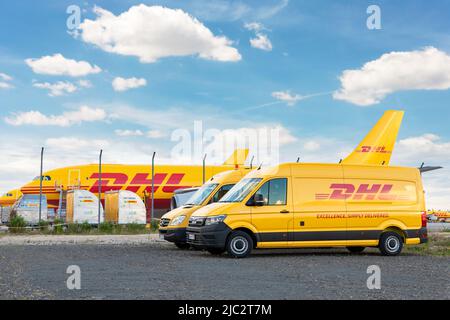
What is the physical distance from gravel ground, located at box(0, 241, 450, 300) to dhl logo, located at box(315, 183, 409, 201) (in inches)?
60.4

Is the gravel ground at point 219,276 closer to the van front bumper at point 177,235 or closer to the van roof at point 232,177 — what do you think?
the van front bumper at point 177,235

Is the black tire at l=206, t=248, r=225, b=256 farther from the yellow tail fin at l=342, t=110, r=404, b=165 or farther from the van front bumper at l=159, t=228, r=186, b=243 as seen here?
the yellow tail fin at l=342, t=110, r=404, b=165

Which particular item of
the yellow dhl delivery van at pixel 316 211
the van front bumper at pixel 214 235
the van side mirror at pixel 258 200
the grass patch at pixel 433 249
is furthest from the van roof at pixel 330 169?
the grass patch at pixel 433 249

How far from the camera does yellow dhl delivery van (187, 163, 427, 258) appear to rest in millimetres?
15789

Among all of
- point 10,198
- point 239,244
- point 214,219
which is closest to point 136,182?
point 10,198

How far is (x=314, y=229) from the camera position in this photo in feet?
54.1

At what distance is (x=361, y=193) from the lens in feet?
56.6

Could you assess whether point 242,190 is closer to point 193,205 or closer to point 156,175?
point 193,205

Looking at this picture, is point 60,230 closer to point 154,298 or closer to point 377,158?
point 377,158

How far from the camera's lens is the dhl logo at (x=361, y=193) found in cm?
1700

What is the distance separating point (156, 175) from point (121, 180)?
2.46 meters
